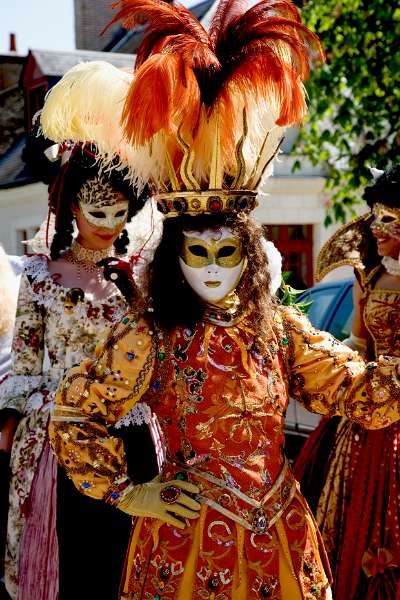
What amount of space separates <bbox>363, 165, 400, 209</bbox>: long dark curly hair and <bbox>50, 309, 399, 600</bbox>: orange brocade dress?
5.39 ft

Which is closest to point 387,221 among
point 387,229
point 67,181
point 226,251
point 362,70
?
point 387,229

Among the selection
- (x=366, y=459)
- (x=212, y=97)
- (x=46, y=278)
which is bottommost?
(x=366, y=459)

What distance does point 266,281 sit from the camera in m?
2.90

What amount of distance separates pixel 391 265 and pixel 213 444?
193cm

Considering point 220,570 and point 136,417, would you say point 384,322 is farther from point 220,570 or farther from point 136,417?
point 220,570

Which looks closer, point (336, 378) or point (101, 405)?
point (101, 405)

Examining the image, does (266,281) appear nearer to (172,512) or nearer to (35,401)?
(172,512)

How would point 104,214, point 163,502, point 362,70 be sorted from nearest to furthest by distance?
point 163,502, point 104,214, point 362,70

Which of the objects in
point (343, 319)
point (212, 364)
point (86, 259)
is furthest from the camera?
point (343, 319)

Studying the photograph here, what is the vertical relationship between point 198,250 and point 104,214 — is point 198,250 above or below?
above

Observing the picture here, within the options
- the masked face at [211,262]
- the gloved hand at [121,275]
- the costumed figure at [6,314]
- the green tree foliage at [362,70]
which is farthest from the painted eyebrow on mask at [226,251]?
the green tree foliage at [362,70]

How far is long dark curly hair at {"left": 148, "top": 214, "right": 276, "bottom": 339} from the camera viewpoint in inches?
109

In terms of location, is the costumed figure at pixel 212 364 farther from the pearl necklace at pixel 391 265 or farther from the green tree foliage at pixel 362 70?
the green tree foliage at pixel 362 70

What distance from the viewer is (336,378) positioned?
9.14 ft
